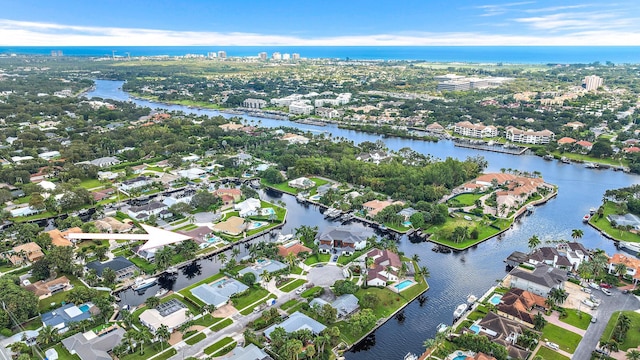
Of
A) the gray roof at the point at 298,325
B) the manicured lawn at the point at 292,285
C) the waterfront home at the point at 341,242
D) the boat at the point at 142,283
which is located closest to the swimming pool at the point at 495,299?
the waterfront home at the point at 341,242

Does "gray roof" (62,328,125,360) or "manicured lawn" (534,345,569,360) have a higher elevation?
"manicured lawn" (534,345,569,360)

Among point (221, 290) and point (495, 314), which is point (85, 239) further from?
point (495, 314)

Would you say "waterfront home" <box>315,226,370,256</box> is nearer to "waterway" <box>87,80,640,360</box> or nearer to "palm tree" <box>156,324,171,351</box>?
"waterway" <box>87,80,640,360</box>

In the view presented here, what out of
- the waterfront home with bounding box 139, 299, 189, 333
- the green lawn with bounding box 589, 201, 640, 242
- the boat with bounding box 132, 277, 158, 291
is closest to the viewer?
the waterfront home with bounding box 139, 299, 189, 333

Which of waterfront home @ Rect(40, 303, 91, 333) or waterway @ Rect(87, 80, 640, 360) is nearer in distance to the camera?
waterfront home @ Rect(40, 303, 91, 333)

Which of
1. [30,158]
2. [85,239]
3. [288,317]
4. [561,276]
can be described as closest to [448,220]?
[561,276]

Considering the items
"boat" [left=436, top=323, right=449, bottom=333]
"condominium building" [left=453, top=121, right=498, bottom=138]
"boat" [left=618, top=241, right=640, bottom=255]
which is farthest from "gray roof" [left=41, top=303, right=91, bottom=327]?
"condominium building" [left=453, top=121, right=498, bottom=138]

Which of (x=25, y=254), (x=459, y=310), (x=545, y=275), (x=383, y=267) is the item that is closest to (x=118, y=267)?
(x=25, y=254)
